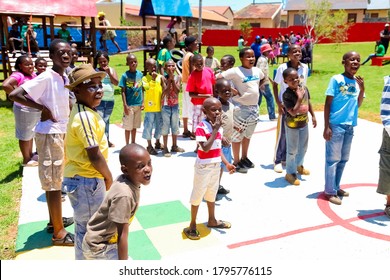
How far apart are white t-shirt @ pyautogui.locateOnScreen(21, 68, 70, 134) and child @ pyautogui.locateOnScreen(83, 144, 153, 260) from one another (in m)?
1.47

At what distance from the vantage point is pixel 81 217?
3.16 meters

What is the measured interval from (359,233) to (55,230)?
324cm

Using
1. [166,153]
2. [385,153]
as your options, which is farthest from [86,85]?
[166,153]

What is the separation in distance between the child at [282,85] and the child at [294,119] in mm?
329

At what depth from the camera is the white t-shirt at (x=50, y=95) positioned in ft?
12.0

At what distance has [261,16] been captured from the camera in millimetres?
62656

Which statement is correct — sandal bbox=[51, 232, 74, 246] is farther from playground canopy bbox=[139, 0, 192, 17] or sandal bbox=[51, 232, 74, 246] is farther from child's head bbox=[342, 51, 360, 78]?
playground canopy bbox=[139, 0, 192, 17]

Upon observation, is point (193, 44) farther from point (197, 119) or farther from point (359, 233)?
point (359, 233)

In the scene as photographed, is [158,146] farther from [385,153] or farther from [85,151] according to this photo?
[85,151]

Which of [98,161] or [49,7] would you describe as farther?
[49,7]

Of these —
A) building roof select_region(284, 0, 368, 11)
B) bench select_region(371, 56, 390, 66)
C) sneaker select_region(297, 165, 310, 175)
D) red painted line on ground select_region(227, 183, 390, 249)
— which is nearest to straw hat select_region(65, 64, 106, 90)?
red painted line on ground select_region(227, 183, 390, 249)

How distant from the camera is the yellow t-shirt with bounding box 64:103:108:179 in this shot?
296 cm

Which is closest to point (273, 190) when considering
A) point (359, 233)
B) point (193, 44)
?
point (359, 233)

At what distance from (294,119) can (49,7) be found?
405 inches
